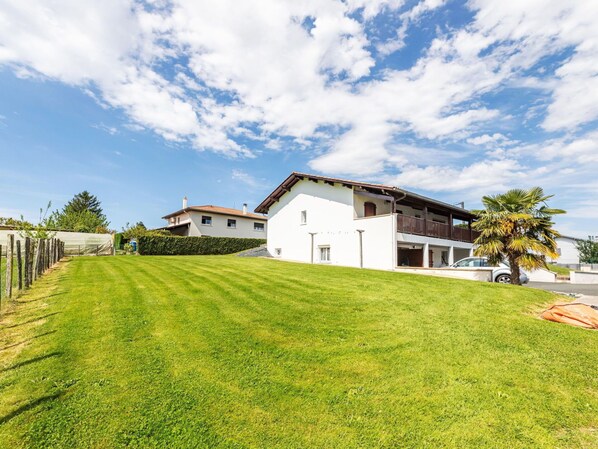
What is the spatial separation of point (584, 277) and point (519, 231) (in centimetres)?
1756

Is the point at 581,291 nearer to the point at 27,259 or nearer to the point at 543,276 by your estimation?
the point at 543,276

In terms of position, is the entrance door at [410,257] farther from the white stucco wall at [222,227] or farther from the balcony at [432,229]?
the white stucco wall at [222,227]

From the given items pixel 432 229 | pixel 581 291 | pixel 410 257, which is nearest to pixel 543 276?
pixel 581 291

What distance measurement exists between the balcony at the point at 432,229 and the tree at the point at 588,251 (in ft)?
87.1

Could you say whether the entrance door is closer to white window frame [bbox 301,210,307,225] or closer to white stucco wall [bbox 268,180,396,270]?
white stucco wall [bbox 268,180,396,270]

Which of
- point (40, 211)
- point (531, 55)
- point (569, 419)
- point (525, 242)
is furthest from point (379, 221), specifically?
point (40, 211)

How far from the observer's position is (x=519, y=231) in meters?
13.3

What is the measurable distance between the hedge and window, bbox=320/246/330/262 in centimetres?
1461

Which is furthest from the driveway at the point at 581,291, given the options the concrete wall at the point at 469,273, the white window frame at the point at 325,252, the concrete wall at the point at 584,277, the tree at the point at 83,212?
the tree at the point at 83,212

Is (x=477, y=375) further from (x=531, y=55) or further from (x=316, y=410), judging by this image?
(x=531, y=55)

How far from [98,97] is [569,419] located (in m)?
19.5

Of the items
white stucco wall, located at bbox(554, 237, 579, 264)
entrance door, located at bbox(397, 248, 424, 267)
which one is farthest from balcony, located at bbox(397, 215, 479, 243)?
white stucco wall, located at bbox(554, 237, 579, 264)

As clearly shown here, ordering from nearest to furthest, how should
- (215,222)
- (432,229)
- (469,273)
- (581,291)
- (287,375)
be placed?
(287,375)
(469,273)
(581,291)
(432,229)
(215,222)

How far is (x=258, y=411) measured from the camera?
11.7 ft
